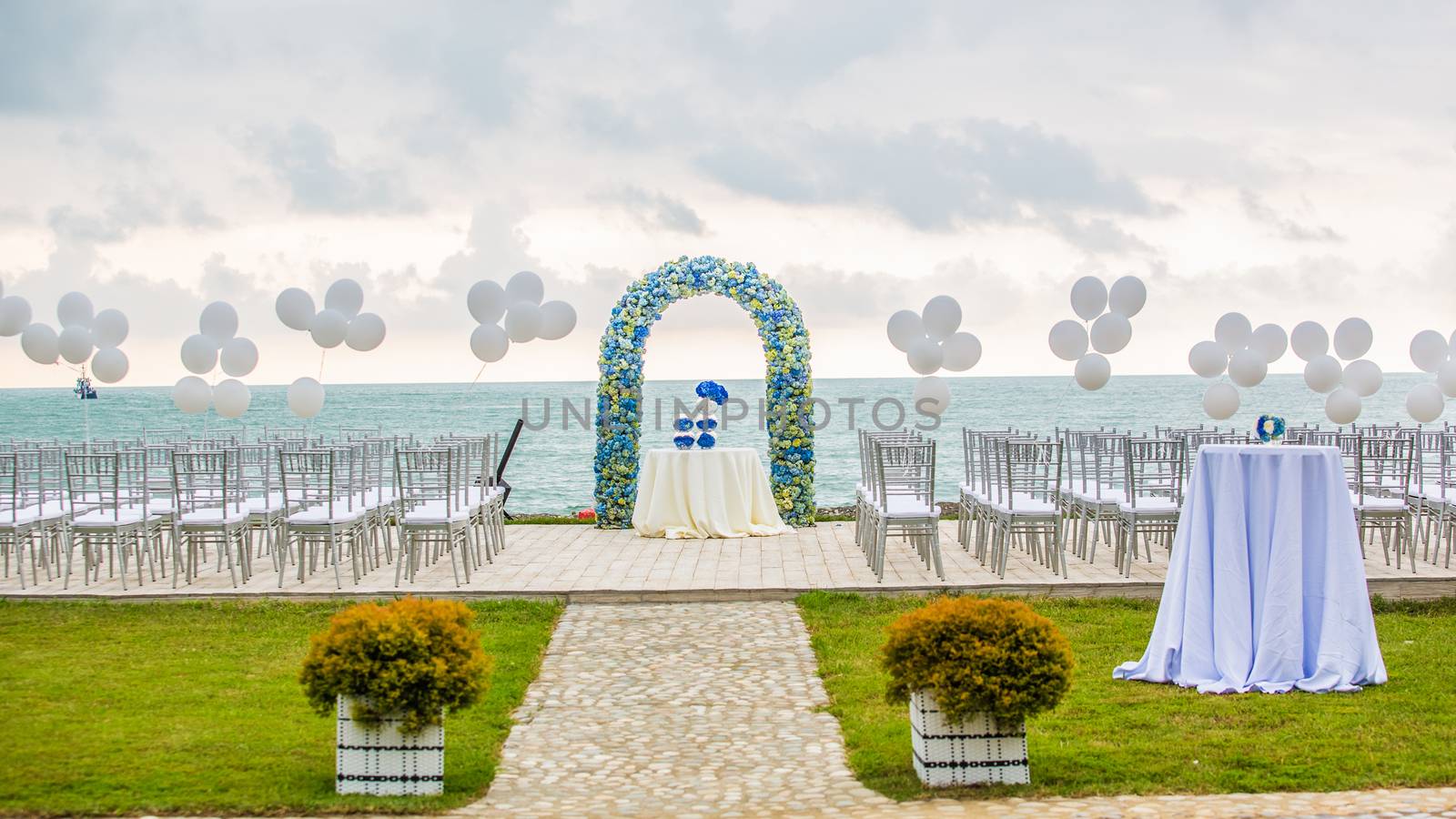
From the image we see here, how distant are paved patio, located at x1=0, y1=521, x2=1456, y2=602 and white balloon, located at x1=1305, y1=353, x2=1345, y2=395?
7.70 ft

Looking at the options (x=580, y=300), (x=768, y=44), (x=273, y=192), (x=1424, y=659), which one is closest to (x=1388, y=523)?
(x=1424, y=659)

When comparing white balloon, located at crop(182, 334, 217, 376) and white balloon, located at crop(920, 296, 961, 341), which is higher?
white balloon, located at crop(920, 296, 961, 341)

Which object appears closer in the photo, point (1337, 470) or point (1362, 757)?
point (1362, 757)

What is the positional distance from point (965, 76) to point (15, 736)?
1101 cm

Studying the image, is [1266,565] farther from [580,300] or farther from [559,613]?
[580,300]

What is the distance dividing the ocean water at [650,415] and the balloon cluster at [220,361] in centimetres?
1390

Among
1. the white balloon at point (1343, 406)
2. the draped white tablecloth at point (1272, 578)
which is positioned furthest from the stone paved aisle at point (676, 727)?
the white balloon at point (1343, 406)

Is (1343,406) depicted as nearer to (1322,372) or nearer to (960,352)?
(1322,372)

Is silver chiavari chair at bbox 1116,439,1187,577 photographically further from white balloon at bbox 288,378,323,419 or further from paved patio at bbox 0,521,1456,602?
white balloon at bbox 288,378,323,419

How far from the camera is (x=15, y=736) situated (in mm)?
5574

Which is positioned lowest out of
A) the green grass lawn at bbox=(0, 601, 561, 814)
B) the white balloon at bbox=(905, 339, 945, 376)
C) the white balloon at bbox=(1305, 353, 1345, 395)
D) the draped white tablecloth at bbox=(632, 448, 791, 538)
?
the green grass lawn at bbox=(0, 601, 561, 814)

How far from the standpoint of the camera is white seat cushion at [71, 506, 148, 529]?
9523 millimetres

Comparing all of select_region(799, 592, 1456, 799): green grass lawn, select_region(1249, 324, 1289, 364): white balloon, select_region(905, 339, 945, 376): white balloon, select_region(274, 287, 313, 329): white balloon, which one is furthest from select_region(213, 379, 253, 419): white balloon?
select_region(1249, 324, 1289, 364): white balloon

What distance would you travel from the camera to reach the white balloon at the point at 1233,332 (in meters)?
12.6
